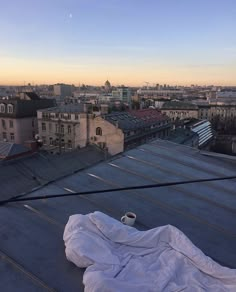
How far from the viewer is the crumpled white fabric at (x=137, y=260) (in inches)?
135

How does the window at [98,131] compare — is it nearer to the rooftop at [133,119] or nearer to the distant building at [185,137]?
the rooftop at [133,119]

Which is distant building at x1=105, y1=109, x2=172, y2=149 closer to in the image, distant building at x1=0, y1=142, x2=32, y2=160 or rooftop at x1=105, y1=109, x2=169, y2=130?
rooftop at x1=105, y1=109, x2=169, y2=130

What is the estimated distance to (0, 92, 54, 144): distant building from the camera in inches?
1505

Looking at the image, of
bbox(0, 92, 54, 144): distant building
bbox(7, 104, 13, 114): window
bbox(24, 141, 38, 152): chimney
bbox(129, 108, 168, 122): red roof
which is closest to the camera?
bbox(24, 141, 38, 152): chimney

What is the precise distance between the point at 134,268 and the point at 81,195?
9.70 feet

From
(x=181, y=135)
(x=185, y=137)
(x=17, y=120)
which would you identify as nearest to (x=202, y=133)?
(x=181, y=135)

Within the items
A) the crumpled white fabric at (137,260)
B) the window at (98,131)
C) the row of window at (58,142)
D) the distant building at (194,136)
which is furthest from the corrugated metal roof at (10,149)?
the crumpled white fabric at (137,260)

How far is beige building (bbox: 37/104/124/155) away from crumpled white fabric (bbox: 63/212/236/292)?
2398 cm

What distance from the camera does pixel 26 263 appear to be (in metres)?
4.00

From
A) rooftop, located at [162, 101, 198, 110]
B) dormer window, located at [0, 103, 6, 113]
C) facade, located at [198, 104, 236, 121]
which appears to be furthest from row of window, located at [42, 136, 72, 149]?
facade, located at [198, 104, 236, 121]

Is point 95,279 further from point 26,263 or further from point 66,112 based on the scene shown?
point 66,112

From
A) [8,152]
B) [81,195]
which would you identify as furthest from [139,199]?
[8,152]

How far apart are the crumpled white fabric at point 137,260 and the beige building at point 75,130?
2398 centimetres

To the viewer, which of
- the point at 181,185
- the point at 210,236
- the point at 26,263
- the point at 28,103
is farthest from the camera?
the point at 28,103
